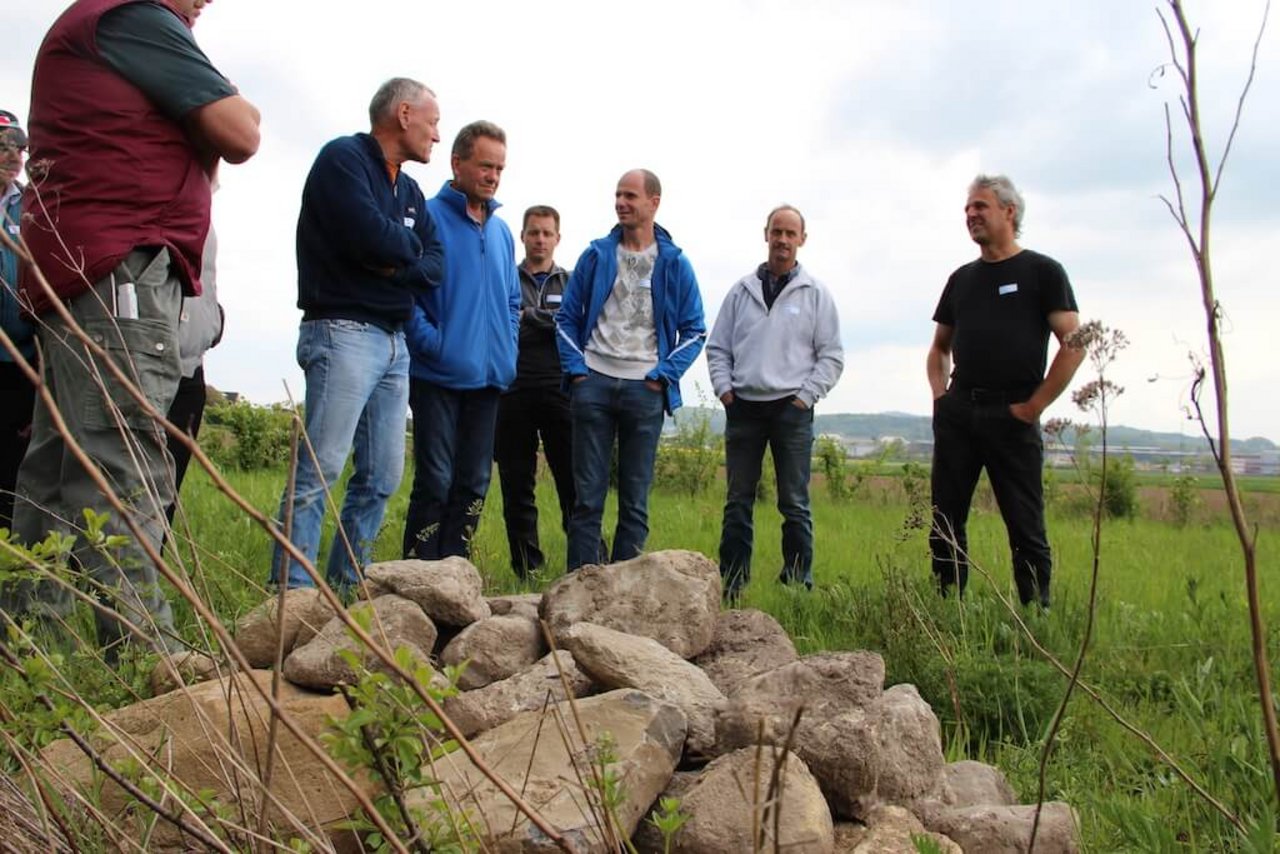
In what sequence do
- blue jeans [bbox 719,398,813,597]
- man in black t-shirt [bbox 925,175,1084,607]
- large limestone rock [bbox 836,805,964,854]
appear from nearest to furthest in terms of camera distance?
large limestone rock [bbox 836,805,964,854] < man in black t-shirt [bbox 925,175,1084,607] < blue jeans [bbox 719,398,813,597]

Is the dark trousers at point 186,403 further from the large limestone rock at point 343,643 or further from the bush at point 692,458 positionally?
the bush at point 692,458

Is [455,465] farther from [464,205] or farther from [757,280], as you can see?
[757,280]

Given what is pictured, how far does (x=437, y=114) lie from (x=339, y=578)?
2079mm

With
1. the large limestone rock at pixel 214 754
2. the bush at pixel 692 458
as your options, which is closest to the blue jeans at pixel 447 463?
the large limestone rock at pixel 214 754

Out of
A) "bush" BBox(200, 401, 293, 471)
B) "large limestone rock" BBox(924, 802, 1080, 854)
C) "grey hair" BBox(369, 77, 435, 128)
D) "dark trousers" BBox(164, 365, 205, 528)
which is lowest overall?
"large limestone rock" BBox(924, 802, 1080, 854)

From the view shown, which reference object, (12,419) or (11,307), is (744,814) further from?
(12,419)

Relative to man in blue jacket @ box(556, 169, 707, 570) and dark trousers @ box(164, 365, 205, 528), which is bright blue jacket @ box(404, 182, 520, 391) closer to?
man in blue jacket @ box(556, 169, 707, 570)

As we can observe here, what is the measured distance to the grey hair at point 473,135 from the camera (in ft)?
17.9

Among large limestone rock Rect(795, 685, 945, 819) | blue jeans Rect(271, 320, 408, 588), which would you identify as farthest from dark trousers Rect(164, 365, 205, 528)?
large limestone rock Rect(795, 685, 945, 819)

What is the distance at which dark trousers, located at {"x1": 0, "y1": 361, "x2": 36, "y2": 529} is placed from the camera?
435cm

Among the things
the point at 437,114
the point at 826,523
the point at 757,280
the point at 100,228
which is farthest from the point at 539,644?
the point at 826,523

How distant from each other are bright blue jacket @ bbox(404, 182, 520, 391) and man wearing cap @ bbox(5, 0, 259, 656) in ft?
5.81

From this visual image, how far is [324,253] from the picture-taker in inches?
178

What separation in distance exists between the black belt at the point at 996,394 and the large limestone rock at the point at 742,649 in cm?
200
